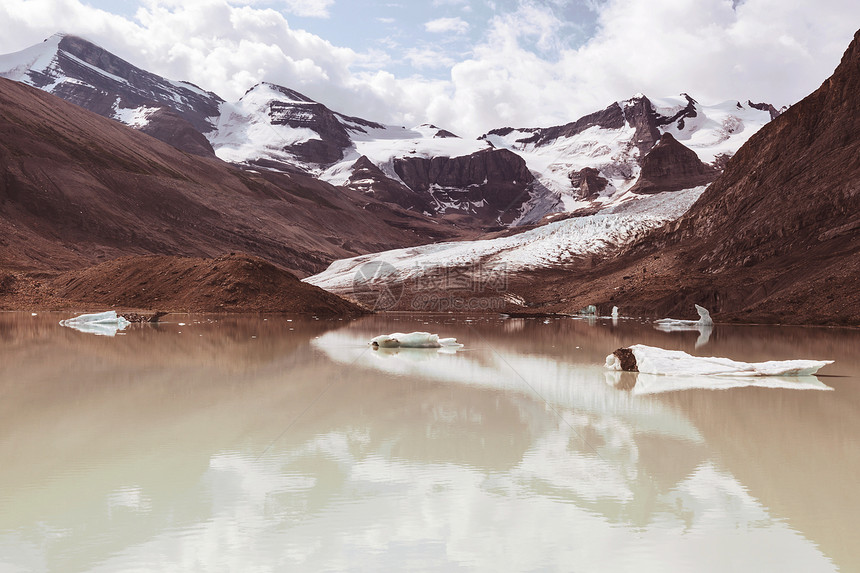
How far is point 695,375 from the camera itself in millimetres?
11398

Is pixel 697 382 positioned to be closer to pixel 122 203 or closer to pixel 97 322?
pixel 97 322

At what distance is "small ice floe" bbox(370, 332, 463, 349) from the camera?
17.2 metres

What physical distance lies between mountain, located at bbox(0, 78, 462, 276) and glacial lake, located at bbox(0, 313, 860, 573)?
6242 cm

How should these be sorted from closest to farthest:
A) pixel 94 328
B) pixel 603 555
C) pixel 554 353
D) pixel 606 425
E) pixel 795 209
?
pixel 603 555, pixel 606 425, pixel 554 353, pixel 94 328, pixel 795 209

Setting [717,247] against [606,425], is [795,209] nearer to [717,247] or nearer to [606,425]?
[717,247]

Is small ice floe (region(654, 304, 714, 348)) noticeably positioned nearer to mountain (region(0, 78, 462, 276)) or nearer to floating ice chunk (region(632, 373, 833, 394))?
floating ice chunk (region(632, 373, 833, 394))

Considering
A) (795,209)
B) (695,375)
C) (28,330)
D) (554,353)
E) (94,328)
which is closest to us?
(695,375)

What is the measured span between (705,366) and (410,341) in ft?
24.9

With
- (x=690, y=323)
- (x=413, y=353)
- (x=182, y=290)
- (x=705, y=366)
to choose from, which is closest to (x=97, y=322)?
(x=182, y=290)

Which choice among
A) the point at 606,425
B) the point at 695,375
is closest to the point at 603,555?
the point at 606,425

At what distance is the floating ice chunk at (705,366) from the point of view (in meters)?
11.4

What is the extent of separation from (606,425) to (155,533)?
4434 millimetres

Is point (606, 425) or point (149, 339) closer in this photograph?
point (606, 425)

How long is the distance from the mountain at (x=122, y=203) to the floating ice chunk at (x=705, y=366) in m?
61.9
